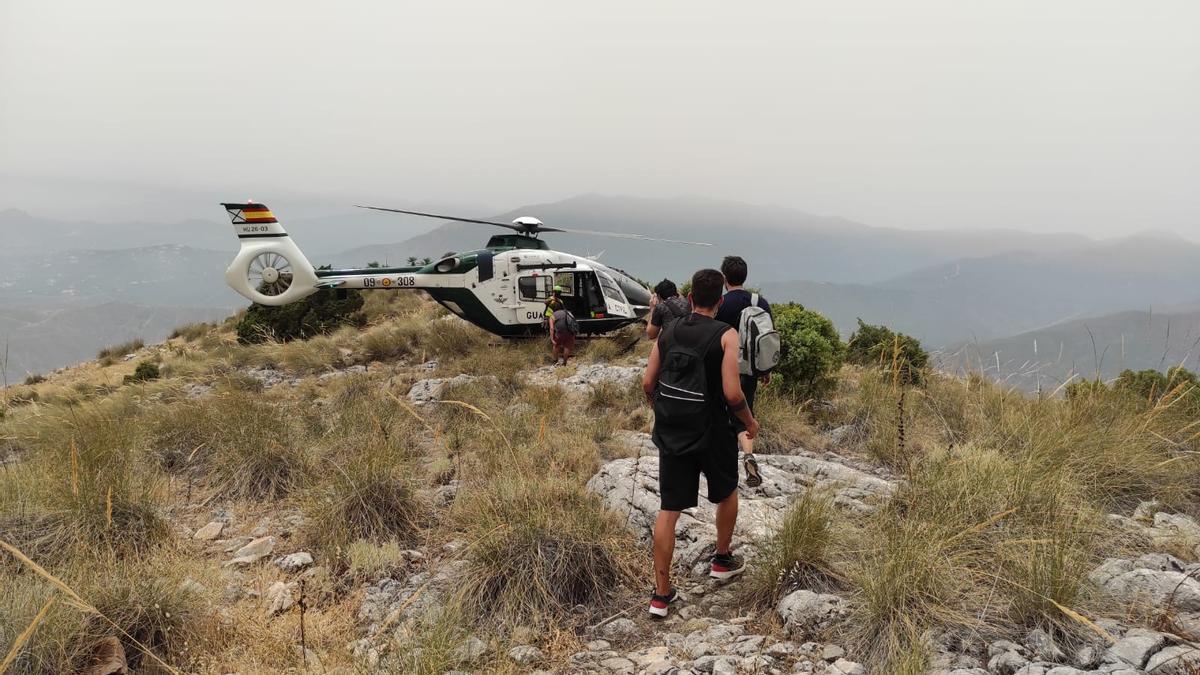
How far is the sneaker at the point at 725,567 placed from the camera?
392 cm

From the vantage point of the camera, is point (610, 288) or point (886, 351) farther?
point (610, 288)

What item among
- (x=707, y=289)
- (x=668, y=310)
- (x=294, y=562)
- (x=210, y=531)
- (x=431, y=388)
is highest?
(x=707, y=289)

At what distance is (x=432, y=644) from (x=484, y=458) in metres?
3.35

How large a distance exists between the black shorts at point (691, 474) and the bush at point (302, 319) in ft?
58.7

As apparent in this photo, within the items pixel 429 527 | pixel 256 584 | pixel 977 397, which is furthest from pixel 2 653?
pixel 977 397

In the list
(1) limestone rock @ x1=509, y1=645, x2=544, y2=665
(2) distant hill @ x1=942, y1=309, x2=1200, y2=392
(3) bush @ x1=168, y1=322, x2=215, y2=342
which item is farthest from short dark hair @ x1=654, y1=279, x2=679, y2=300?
(3) bush @ x1=168, y1=322, x2=215, y2=342

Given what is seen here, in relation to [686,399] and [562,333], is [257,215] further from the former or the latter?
[686,399]

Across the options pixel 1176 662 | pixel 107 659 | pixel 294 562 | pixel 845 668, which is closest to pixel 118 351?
pixel 294 562

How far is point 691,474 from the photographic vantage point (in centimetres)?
359

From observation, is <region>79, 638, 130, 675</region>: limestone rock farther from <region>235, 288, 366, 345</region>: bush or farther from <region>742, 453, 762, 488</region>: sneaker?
<region>235, 288, 366, 345</region>: bush

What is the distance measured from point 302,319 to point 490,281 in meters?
9.51

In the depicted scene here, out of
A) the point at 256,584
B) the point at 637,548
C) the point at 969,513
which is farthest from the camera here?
the point at 637,548

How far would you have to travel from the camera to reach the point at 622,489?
5.27m

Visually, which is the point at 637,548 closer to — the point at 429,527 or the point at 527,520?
the point at 527,520
